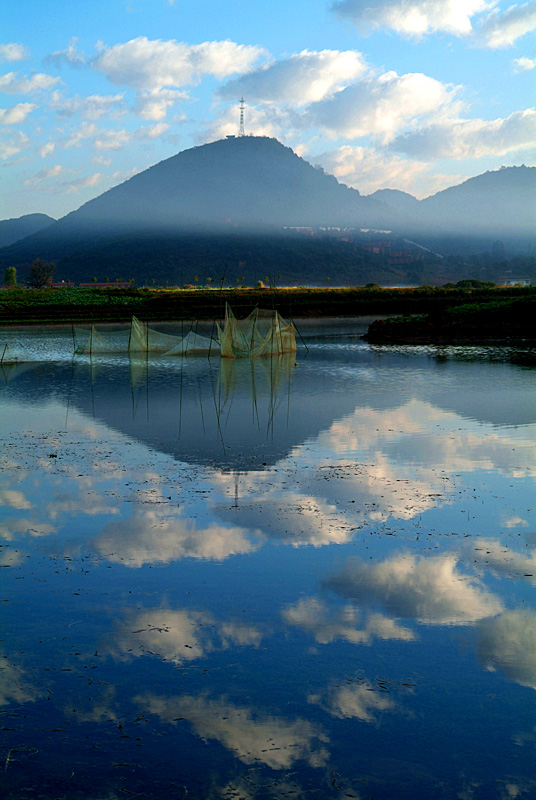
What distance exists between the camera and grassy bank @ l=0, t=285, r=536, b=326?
59781 millimetres

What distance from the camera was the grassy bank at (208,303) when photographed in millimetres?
59781

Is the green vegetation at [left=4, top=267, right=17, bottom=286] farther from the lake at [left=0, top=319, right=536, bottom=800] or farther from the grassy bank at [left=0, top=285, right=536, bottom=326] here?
the lake at [left=0, top=319, right=536, bottom=800]

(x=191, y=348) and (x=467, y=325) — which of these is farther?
(x=467, y=325)

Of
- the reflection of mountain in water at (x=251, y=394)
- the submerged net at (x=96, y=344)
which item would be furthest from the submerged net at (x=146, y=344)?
the reflection of mountain in water at (x=251, y=394)

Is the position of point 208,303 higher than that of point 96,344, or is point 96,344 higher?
point 208,303

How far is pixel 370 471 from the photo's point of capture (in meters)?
12.4

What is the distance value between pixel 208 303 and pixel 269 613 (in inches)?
2398

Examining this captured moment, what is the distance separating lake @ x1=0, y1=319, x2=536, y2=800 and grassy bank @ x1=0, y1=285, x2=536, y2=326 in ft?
138

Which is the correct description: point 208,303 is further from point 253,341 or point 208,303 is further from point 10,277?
point 10,277

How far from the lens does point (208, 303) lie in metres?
67.0

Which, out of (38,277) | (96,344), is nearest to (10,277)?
(38,277)

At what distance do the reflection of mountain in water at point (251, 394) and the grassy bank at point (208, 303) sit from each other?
25.9 meters

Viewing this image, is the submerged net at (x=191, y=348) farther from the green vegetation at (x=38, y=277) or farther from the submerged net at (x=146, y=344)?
the green vegetation at (x=38, y=277)

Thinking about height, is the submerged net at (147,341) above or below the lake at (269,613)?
above
